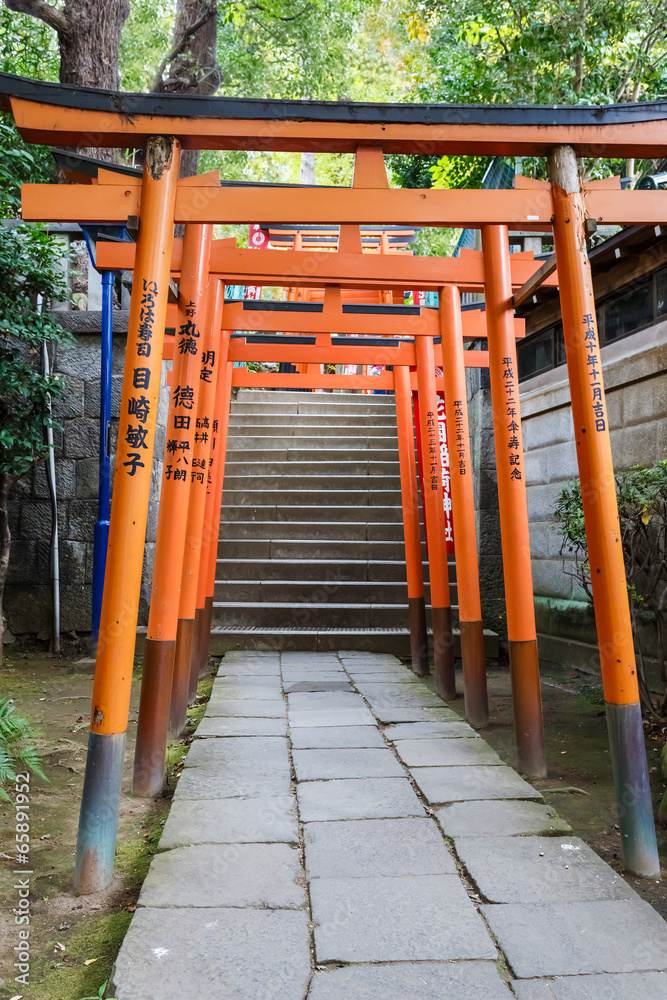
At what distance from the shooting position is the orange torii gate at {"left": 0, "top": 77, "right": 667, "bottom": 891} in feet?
10.0

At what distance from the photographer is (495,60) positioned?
10523mm

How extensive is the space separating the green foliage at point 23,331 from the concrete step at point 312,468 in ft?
12.3

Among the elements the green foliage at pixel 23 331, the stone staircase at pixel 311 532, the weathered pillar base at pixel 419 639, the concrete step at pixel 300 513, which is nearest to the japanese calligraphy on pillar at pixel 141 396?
the green foliage at pixel 23 331

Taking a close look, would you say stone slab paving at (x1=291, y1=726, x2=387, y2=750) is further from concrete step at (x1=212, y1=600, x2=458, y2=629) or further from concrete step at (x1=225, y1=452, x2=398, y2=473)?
concrete step at (x1=225, y1=452, x2=398, y2=473)

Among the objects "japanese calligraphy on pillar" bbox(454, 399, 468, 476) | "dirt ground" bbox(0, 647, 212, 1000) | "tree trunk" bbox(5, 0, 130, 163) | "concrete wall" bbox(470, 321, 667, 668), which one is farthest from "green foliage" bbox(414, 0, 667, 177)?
"dirt ground" bbox(0, 647, 212, 1000)

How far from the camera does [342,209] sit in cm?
349

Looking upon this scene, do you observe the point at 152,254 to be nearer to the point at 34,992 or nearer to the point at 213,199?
the point at 213,199

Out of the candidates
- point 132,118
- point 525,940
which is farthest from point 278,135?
point 525,940

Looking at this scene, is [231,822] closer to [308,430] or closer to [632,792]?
[632,792]

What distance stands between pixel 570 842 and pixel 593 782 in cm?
118

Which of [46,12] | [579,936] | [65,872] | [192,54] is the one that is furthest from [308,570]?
[192,54]

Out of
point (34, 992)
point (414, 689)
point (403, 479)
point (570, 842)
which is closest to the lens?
point (34, 992)

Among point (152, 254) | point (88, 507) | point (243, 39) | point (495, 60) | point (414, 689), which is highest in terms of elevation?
point (243, 39)

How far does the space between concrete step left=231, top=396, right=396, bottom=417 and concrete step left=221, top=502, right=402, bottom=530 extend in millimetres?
2768
